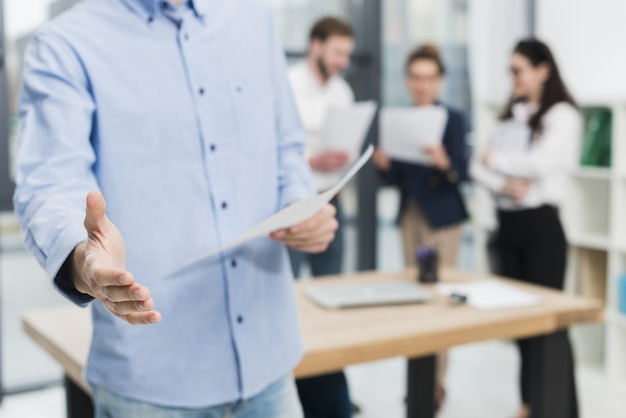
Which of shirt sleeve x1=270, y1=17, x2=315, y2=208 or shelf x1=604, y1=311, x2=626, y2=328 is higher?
shirt sleeve x1=270, y1=17, x2=315, y2=208

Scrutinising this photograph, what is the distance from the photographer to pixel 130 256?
3.82ft

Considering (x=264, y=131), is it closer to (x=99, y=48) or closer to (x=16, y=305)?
(x=99, y=48)

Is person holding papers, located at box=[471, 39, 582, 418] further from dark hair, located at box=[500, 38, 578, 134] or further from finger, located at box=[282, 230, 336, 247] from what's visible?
finger, located at box=[282, 230, 336, 247]

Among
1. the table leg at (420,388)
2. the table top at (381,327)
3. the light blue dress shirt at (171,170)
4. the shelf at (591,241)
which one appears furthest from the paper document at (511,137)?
the light blue dress shirt at (171,170)

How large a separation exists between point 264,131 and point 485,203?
11.3ft

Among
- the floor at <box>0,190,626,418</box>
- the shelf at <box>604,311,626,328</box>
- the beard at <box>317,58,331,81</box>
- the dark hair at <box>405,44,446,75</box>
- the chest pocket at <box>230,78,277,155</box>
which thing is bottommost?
the floor at <box>0,190,626,418</box>

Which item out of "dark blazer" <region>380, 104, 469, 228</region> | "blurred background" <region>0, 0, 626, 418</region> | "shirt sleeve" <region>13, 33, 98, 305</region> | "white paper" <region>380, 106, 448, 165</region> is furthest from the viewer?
"blurred background" <region>0, 0, 626, 418</region>

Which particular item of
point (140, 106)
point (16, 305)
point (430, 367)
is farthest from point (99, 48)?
point (16, 305)

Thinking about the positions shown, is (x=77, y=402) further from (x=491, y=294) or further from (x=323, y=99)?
(x=323, y=99)

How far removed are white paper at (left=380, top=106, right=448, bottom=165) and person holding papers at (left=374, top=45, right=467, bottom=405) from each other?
44mm

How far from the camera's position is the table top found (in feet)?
5.79

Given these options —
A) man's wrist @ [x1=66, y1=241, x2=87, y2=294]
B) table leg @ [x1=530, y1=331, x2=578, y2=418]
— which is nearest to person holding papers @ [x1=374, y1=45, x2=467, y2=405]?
table leg @ [x1=530, y1=331, x2=578, y2=418]

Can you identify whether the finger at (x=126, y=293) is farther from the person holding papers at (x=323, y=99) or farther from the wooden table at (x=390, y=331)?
the person holding papers at (x=323, y=99)

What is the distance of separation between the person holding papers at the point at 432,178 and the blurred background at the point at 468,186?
0.72 metres
